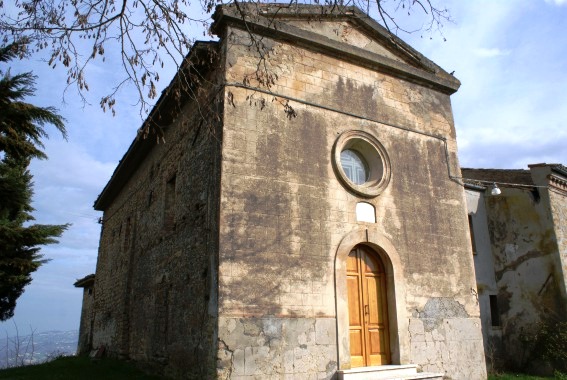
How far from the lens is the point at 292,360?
7117 millimetres

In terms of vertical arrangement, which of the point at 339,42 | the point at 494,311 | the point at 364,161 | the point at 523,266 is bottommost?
the point at 494,311

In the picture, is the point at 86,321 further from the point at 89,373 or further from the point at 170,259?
the point at 170,259

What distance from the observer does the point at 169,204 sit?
36.1 feet

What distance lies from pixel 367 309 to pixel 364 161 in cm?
300

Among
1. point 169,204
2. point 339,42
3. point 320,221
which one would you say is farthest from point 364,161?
point 169,204

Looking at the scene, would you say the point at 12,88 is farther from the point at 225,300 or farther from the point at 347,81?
the point at 347,81

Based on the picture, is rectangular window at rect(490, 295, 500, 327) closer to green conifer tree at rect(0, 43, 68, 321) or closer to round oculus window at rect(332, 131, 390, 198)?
round oculus window at rect(332, 131, 390, 198)

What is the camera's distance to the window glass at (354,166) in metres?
9.12

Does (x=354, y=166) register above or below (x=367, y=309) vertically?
above

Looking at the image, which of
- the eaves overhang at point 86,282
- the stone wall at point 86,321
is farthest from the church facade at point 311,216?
the eaves overhang at point 86,282

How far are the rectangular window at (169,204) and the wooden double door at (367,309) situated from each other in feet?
14.8

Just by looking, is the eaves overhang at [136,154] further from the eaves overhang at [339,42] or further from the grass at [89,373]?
the grass at [89,373]

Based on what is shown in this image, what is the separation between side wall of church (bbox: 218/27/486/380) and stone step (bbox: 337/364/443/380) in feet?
0.72

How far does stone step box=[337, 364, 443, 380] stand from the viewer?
7285mm
